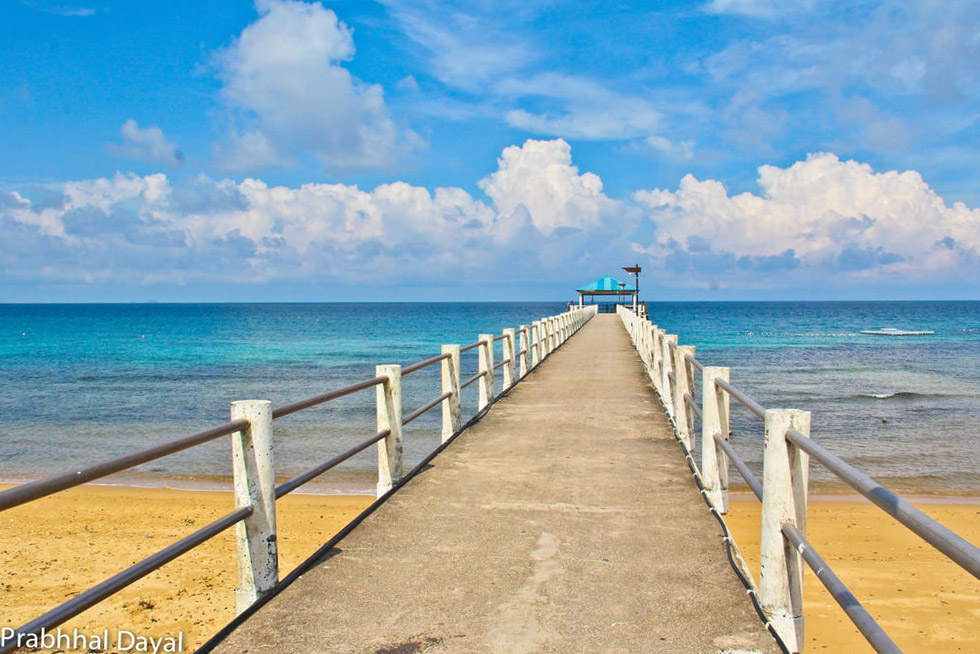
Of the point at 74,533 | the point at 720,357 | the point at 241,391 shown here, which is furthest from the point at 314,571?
the point at 720,357

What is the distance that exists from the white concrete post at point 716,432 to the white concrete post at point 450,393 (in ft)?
11.6

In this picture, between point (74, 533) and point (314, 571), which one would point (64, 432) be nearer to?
point (74, 533)

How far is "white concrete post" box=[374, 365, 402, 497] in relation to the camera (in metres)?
6.26

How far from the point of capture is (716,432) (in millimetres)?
5754

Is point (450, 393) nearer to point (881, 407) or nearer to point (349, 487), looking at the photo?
point (349, 487)

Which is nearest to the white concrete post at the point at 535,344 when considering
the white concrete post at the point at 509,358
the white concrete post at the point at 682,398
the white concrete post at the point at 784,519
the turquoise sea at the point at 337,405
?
the turquoise sea at the point at 337,405

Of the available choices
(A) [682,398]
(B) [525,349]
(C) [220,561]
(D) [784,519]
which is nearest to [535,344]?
(B) [525,349]

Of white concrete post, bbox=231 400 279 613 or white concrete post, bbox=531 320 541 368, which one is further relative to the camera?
white concrete post, bbox=531 320 541 368

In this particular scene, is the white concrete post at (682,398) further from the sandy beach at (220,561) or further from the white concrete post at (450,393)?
the white concrete post at (450,393)

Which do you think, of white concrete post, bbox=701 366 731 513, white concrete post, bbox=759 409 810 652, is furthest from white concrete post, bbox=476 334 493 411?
white concrete post, bbox=759 409 810 652

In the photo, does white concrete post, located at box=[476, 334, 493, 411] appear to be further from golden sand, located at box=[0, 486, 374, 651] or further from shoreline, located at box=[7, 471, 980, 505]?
shoreline, located at box=[7, 471, 980, 505]

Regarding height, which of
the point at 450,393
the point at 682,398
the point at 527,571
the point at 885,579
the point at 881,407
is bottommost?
the point at 881,407

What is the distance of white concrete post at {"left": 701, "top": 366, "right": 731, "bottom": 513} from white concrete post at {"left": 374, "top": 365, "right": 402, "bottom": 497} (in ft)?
8.64

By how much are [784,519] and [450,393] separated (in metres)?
5.57
